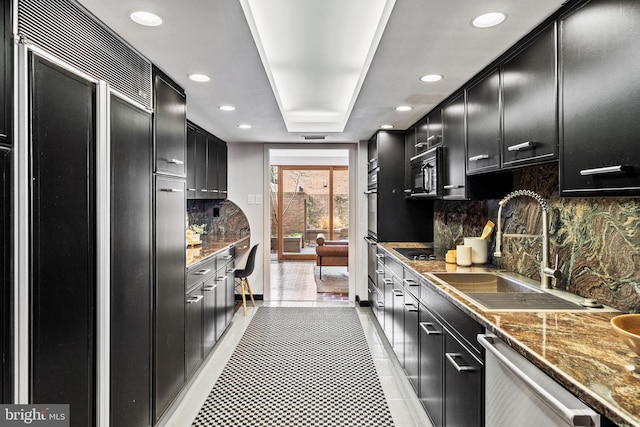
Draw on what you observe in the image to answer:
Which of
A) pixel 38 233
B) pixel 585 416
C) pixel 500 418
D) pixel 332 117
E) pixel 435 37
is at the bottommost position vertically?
pixel 500 418

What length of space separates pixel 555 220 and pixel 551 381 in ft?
4.05

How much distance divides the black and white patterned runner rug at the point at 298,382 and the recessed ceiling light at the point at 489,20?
2217 millimetres

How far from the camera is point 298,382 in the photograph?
285 cm

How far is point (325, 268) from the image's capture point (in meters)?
7.88

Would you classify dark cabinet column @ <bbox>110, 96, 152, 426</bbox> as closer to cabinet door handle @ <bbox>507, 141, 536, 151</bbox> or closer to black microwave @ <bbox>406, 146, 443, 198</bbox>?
cabinet door handle @ <bbox>507, 141, 536, 151</bbox>

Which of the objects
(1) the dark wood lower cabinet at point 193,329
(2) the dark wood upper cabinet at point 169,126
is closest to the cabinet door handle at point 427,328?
(1) the dark wood lower cabinet at point 193,329

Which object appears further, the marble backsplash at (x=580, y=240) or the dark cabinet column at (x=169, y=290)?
the dark cabinet column at (x=169, y=290)

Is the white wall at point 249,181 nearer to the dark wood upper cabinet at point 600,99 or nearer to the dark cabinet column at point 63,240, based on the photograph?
the dark cabinet column at point 63,240

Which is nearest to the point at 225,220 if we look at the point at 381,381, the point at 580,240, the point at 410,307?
the point at 381,381

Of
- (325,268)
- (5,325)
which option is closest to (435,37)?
(5,325)

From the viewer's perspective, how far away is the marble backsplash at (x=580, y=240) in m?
1.51

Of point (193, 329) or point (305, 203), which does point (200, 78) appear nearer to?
point (193, 329)

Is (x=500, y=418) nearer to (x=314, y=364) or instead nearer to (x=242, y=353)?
(x=314, y=364)

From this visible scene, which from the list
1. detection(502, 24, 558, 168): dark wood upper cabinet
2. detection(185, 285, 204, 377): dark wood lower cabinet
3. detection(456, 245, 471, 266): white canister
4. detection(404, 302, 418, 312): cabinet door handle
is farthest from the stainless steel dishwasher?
detection(185, 285, 204, 377): dark wood lower cabinet
